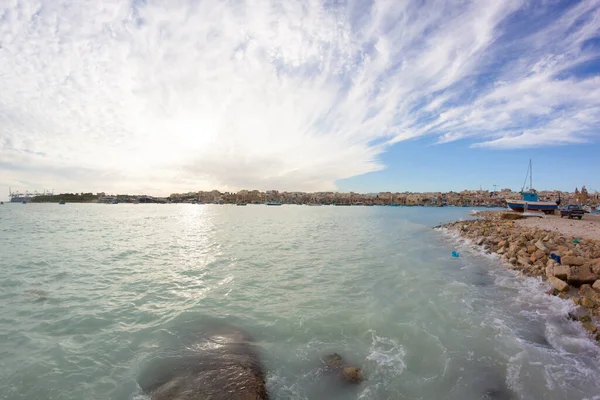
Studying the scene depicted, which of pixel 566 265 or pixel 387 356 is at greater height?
pixel 566 265

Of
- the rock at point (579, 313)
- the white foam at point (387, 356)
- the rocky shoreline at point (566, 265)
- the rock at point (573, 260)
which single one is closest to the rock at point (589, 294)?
the rocky shoreline at point (566, 265)

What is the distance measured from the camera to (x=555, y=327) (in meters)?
7.61

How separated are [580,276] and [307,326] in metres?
9.88

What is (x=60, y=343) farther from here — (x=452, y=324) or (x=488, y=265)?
(x=488, y=265)

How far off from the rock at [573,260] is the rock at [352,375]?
10999 mm

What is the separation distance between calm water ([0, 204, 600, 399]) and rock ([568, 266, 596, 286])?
103 cm

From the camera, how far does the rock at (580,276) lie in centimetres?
954

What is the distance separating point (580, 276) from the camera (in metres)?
9.79

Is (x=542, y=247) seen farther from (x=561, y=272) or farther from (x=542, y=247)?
(x=561, y=272)

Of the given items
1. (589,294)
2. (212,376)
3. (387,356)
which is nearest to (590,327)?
(589,294)

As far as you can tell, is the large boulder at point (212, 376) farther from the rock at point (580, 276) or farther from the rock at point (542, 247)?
the rock at point (542, 247)

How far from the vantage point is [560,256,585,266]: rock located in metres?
10.9

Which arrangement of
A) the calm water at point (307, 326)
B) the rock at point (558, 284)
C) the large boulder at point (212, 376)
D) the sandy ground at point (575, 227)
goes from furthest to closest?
the sandy ground at point (575, 227) < the rock at point (558, 284) < the calm water at point (307, 326) < the large boulder at point (212, 376)

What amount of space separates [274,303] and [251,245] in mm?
14026
